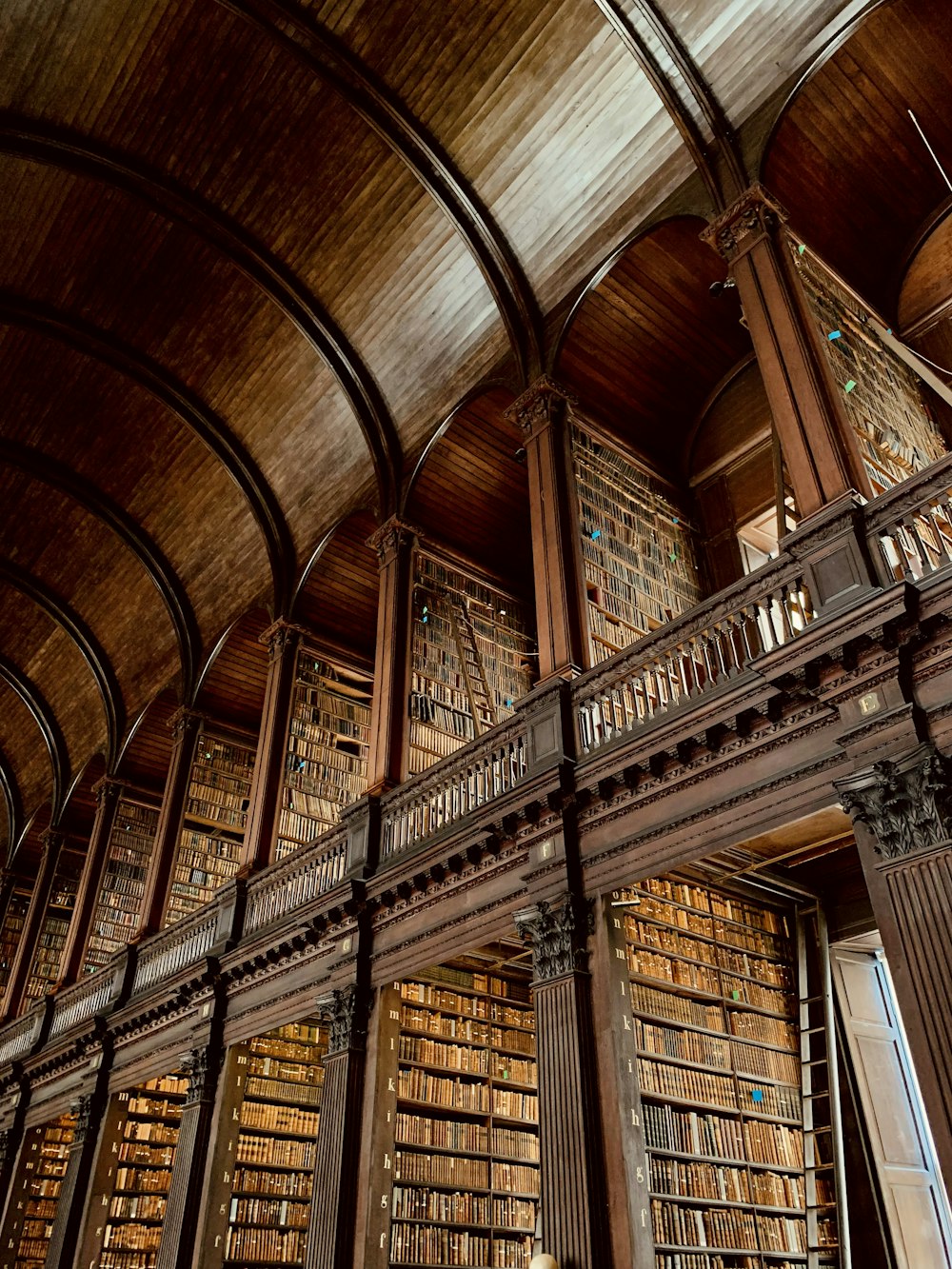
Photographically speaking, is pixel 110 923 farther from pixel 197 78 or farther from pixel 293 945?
pixel 197 78

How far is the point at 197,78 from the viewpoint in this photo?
729 cm

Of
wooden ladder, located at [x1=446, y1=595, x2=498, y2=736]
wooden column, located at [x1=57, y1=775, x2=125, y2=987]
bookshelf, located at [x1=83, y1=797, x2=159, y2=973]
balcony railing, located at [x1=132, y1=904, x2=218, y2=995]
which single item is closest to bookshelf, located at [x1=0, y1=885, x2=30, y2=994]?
bookshelf, located at [x1=83, y1=797, x2=159, y2=973]

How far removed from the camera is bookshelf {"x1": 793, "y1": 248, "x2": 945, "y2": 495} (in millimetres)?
5642

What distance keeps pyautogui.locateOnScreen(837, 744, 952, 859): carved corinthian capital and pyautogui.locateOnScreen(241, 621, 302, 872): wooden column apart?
18.9 feet

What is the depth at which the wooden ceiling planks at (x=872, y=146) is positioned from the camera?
6.12 metres

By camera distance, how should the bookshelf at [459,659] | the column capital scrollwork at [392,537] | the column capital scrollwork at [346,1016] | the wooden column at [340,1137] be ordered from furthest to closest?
the column capital scrollwork at [392,537], the bookshelf at [459,659], the column capital scrollwork at [346,1016], the wooden column at [340,1137]

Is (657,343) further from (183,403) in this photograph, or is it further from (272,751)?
(272,751)

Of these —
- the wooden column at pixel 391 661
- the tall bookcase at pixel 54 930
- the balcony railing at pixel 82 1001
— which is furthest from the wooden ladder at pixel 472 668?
the tall bookcase at pixel 54 930

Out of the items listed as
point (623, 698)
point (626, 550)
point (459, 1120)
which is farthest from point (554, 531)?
point (459, 1120)

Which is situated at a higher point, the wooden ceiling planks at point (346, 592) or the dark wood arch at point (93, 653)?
the dark wood arch at point (93, 653)

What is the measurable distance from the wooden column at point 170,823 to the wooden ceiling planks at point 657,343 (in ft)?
19.6

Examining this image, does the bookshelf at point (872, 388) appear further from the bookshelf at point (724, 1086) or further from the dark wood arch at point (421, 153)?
the bookshelf at point (724, 1086)

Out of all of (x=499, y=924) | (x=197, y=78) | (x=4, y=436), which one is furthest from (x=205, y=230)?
(x=499, y=924)

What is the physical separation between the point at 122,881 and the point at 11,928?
394 cm
